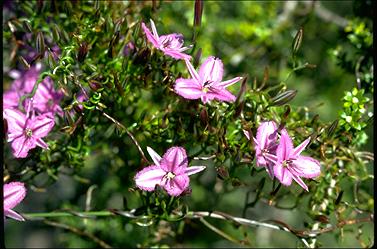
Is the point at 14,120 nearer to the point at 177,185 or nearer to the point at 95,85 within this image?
the point at 95,85

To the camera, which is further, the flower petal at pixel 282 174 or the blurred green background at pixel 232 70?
the blurred green background at pixel 232 70

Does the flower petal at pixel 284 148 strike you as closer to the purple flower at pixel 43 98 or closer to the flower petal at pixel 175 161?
the flower petal at pixel 175 161

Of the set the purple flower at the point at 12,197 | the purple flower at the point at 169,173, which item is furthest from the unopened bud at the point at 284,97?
the purple flower at the point at 12,197

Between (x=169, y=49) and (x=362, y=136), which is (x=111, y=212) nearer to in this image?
(x=169, y=49)

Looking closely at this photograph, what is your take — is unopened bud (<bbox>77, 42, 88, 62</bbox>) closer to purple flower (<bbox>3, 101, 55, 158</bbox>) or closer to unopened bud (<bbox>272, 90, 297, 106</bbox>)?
purple flower (<bbox>3, 101, 55, 158</bbox>)

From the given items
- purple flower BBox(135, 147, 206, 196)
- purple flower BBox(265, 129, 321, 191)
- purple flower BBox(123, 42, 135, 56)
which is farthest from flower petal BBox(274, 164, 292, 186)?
purple flower BBox(123, 42, 135, 56)

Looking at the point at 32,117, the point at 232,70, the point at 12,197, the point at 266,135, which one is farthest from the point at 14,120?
the point at 232,70

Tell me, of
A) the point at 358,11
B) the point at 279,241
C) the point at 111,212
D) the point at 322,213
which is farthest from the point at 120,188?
the point at 279,241
